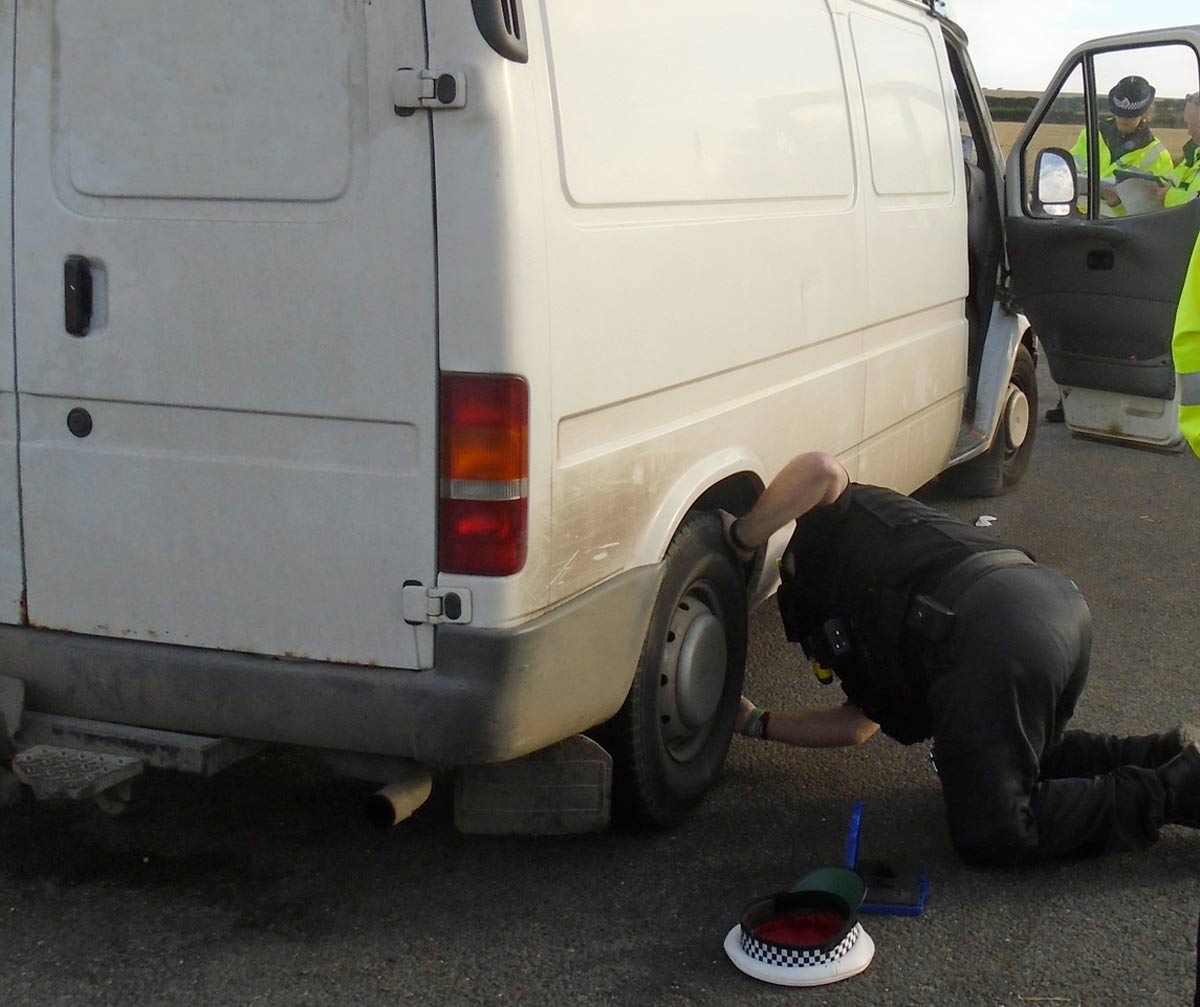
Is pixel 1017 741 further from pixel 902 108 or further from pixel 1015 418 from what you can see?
pixel 1015 418

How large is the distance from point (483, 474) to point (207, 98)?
92 centimetres

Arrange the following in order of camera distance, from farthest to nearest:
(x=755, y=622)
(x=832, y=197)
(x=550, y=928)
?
(x=755, y=622)
(x=832, y=197)
(x=550, y=928)

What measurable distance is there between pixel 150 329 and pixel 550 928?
A: 155 centimetres

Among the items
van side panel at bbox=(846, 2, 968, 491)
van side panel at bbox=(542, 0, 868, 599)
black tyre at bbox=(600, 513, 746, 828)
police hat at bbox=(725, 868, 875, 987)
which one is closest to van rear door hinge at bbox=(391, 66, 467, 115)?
van side panel at bbox=(542, 0, 868, 599)

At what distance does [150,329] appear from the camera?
10.2 feet

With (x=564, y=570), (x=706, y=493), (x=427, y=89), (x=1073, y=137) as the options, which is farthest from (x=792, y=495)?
(x=1073, y=137)

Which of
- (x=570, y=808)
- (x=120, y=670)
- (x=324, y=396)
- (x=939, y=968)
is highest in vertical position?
(x=324, y=396)

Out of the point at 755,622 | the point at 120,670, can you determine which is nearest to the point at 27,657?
the point at 120,670

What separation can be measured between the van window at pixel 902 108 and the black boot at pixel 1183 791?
2.13m

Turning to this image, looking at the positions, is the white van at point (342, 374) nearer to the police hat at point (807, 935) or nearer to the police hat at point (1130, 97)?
the police hat at point (807, 935)

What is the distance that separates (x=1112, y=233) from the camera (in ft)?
19.6

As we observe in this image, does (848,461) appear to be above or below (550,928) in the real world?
above

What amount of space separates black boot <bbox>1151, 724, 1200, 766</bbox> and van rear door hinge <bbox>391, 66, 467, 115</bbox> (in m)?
2.36

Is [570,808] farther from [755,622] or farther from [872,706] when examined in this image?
[755,622]
